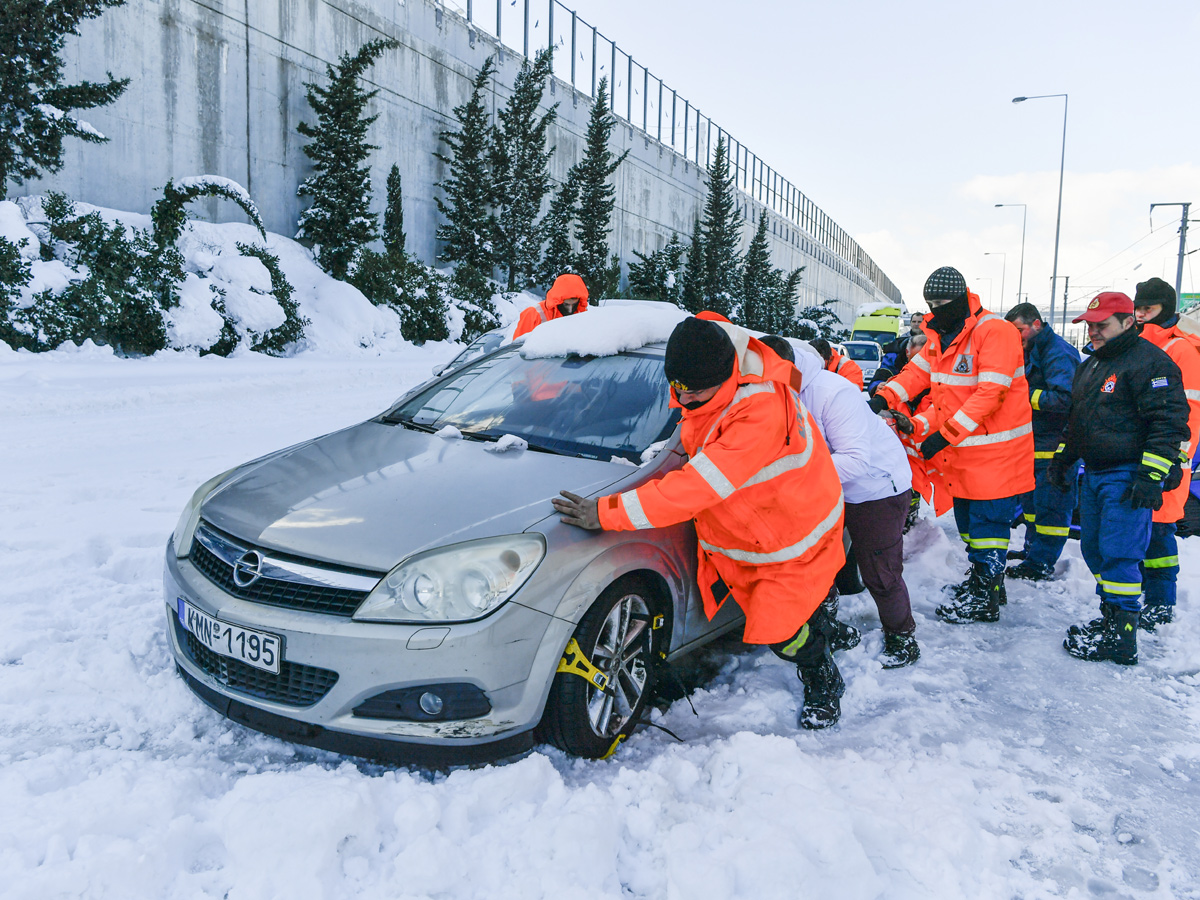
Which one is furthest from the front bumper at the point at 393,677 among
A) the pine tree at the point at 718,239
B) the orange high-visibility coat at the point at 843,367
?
the pine tree at the point at 718,239

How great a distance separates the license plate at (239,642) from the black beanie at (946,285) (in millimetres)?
3563

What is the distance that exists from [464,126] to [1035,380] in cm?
2300

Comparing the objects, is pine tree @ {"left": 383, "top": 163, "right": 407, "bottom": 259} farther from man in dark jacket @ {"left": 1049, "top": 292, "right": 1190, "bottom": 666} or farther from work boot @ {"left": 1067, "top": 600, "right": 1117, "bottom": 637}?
work boot @ {"left": 1067, "top": 600, "right": 1117, "bottom": 637}

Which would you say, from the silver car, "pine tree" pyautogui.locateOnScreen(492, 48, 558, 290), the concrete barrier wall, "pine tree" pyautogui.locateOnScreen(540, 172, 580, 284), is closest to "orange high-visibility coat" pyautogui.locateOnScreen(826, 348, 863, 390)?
the silver car

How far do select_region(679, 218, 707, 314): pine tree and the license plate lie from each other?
Result: 36.4 metres

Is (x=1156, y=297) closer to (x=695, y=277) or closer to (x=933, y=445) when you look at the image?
(x=933, y=445)

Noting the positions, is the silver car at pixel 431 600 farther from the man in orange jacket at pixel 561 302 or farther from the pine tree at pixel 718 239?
the pine tree at pixel 718 239

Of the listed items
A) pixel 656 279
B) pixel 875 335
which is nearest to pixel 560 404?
pixel 875 335

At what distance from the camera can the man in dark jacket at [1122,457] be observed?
363 cm

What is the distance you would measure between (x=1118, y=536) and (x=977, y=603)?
31.0 inches

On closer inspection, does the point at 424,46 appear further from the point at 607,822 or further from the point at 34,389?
the point at 607,822

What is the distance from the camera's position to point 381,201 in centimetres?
2328

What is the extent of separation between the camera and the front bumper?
2266 millimetres

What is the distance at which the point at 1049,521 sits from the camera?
16.2ft
